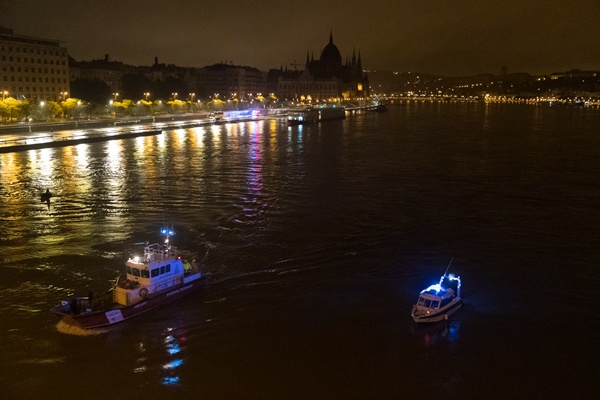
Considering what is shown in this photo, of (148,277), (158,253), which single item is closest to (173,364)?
(148,277)

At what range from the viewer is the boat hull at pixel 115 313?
15961 millimetres

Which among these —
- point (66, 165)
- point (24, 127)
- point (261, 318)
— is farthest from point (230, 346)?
point (24, 127)

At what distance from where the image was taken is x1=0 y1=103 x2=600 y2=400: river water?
46.6 ft

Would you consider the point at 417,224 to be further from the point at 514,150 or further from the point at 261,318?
the point at 514,150

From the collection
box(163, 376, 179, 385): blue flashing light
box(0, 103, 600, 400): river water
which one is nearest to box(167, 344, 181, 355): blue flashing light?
box(0, 103, 600, 400): river water

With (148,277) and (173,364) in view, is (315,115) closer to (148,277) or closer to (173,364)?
(148,277)

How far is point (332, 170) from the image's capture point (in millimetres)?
46531

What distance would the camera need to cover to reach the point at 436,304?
1706 centimetres

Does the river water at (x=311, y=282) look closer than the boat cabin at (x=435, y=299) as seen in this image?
Yes

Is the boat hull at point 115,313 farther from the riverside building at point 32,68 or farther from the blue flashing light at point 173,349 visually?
the riverside building at point 32,68

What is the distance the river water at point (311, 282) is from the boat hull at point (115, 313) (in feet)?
0.89

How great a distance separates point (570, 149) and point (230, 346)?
58.0m

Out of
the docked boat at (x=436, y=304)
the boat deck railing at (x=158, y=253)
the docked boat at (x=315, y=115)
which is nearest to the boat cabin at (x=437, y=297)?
the docked boat at (x=436, y=304)

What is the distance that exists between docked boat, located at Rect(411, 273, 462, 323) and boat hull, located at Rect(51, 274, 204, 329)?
775 cm
